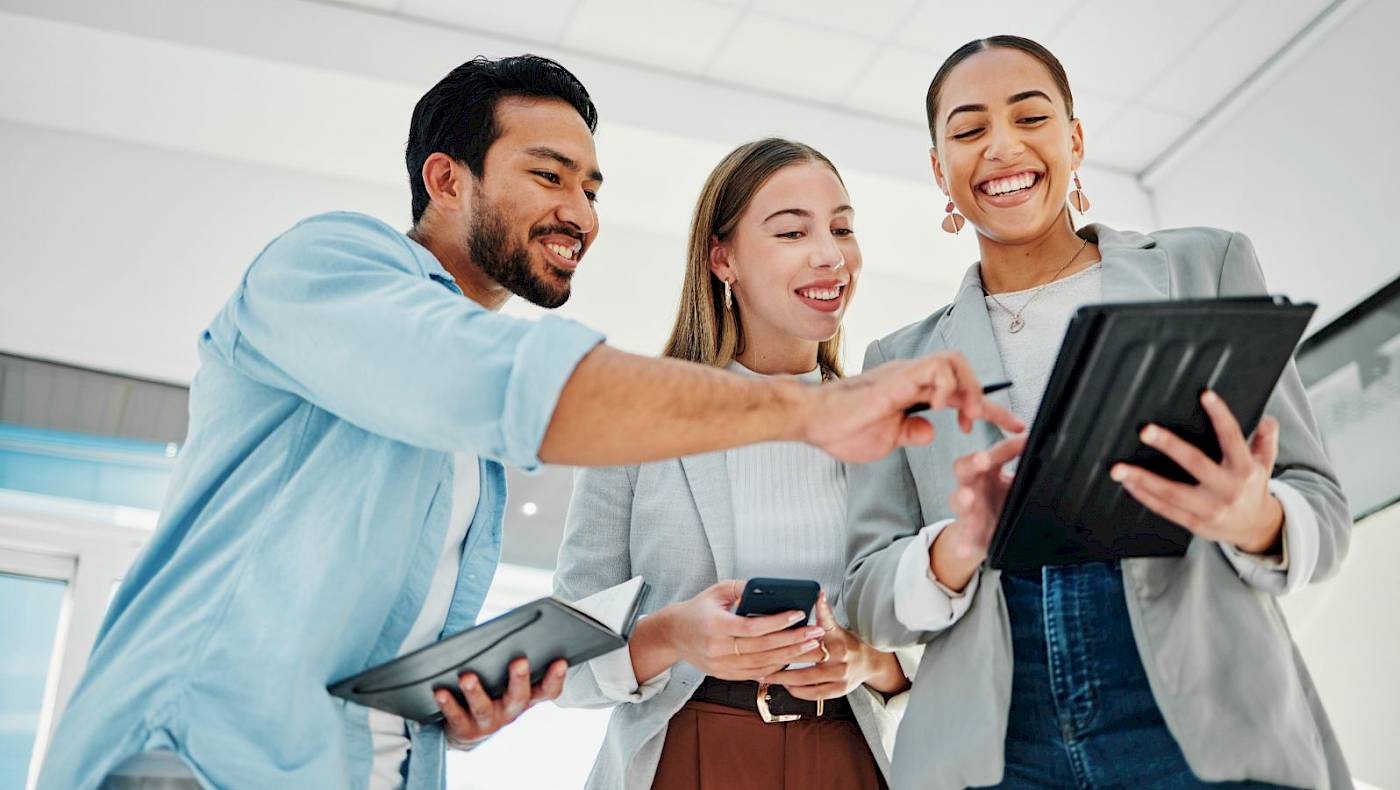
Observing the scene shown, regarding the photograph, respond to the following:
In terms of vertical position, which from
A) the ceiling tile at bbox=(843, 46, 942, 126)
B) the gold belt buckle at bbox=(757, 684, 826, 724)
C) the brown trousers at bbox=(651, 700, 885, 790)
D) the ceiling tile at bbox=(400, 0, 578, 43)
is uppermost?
the ceiling tile at bbox=(400, 0, 578, 43)

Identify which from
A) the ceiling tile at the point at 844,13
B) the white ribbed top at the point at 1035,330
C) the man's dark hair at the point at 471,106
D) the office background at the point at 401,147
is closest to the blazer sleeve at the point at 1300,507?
the white ribbed top at the point at 1035,330

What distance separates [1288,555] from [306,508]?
1060 millimetres

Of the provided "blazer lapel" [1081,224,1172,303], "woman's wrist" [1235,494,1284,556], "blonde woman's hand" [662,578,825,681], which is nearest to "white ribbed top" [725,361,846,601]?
"blonde woman's hand" [662,578,825,681]

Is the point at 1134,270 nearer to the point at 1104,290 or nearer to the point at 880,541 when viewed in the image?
the point at 1104,290

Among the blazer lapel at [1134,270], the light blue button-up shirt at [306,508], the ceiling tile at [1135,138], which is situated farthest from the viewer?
the ceiling tile at [1135,138]

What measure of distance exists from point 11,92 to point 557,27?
6.14 ft

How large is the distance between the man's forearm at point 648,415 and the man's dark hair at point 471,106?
95 centimetres

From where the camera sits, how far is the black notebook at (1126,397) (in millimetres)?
1117

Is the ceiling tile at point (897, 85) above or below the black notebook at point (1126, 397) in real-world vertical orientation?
above

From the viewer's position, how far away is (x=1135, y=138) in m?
5.07

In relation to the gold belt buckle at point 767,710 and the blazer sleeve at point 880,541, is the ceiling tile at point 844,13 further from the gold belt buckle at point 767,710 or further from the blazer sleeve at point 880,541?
the gold belt buckle at point 767,710

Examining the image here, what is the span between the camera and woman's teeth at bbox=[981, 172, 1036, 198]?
184 cm

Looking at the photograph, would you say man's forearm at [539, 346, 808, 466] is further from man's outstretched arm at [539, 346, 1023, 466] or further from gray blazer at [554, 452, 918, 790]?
gray blazer at [554, 452, 918, 790]

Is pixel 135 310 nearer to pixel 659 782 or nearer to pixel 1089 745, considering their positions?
pixel 659 782
